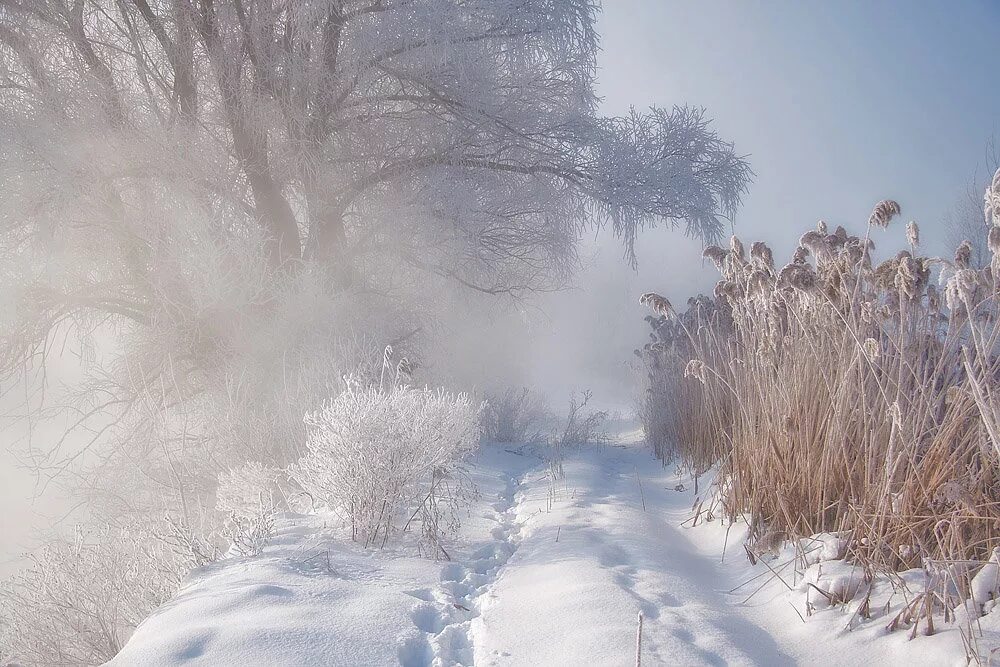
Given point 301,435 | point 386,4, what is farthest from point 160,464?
point 386,4

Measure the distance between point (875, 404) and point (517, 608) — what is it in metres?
1.42

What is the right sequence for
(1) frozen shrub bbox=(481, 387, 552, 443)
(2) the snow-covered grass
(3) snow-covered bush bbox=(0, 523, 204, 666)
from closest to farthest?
(2) the snow-covered grass → (3) snow-covered bush bbox=(0, 523, 204, 666) → (1) frozen shrub bbox=(481, 387, 552, 443)

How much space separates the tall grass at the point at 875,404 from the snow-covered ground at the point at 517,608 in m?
0.27

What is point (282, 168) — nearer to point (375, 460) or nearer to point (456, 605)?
point (375, 460)

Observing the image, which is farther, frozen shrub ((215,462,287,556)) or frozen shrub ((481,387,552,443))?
frozen shrub ((481,387,552,443))

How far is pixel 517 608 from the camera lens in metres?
2.29

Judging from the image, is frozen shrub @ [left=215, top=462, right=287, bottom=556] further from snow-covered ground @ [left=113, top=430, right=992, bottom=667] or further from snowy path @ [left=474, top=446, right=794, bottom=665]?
snowy path @ [left=474, top=446, right=794, bottom=665]

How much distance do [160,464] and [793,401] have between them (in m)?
6.40

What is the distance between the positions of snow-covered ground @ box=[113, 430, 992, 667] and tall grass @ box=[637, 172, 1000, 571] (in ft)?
0.89

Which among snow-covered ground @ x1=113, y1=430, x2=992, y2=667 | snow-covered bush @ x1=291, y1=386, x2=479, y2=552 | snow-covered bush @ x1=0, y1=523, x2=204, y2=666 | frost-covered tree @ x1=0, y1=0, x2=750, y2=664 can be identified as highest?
frost-covered tree @ x1=0, y1=0, x2=750, y2=664

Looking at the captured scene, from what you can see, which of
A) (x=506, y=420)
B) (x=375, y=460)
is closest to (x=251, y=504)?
(x=375, y=460)

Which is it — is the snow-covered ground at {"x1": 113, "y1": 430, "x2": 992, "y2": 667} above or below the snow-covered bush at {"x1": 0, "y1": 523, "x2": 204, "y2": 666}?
above

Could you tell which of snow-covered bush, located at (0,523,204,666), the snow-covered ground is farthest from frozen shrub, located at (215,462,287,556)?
snow-covered bush, located at (0,523,204,666)

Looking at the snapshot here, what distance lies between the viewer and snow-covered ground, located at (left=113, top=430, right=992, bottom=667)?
185 centimetres
